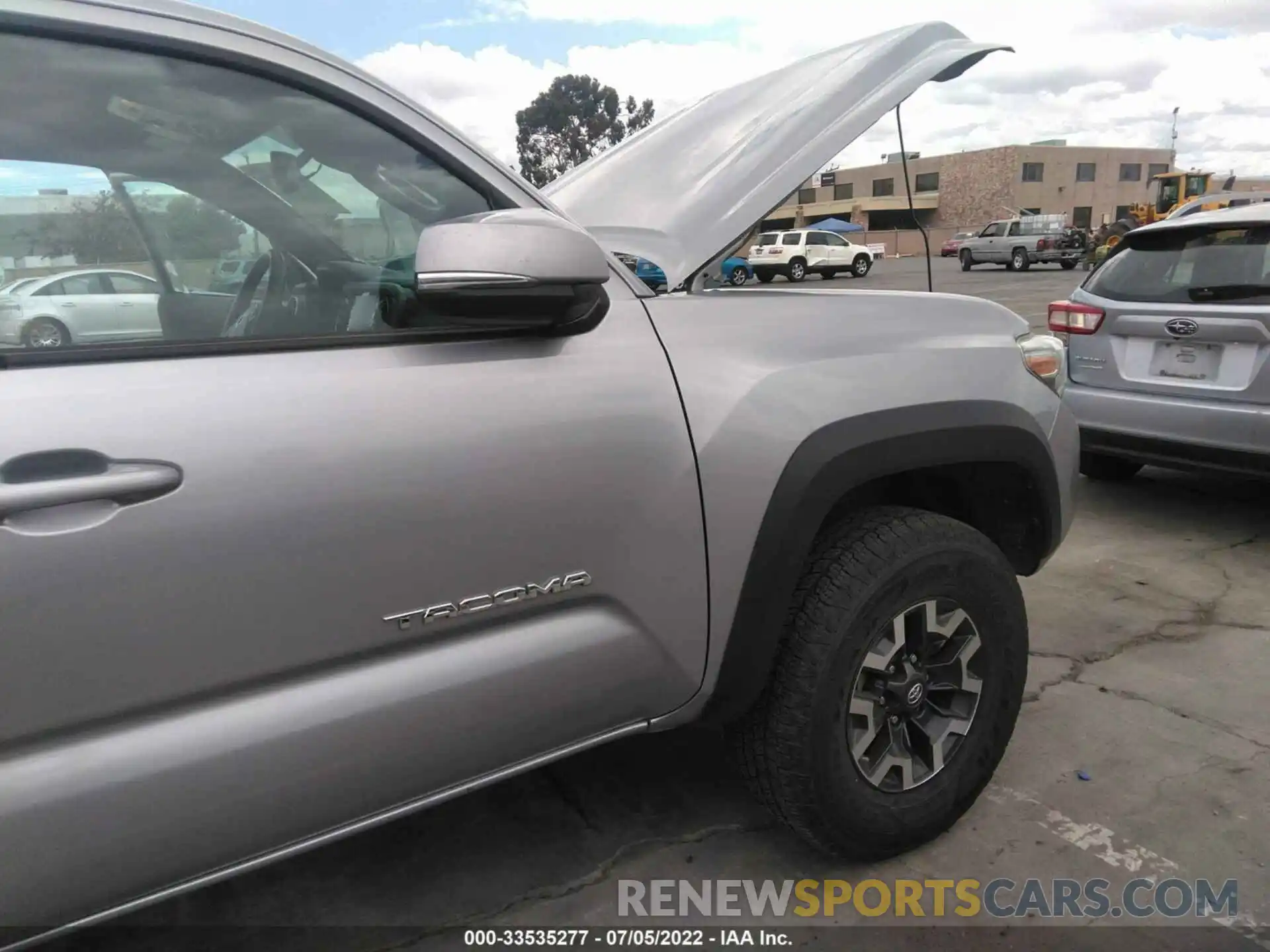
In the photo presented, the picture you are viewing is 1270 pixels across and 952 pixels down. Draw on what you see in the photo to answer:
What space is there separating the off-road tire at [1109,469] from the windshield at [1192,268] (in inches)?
45.5

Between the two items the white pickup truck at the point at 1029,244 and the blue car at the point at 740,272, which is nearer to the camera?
the blue car at the point at 740,272

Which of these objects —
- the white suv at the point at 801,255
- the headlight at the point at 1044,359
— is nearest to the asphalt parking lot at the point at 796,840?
the headlight at the point at 1044,359

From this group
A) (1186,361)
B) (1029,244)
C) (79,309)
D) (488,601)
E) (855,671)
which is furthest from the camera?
(1029,244)

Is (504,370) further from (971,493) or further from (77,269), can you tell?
(971,493)

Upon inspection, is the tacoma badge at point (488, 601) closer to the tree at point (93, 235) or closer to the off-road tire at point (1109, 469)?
the tree at point (93, 235)

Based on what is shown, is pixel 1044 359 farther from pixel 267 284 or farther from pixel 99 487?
pixel 99 487

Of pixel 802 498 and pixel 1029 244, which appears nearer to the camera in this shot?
pixel 802 498

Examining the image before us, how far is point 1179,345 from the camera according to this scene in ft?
14.3

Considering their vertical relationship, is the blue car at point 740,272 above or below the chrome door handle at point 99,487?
below

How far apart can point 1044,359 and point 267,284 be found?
6.29ft

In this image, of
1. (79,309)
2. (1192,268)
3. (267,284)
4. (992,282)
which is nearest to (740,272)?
(992,282)

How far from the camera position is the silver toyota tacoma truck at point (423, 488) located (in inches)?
52.4

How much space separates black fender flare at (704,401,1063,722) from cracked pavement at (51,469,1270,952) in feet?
2.00

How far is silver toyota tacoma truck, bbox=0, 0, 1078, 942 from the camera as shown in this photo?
1.33 meters
